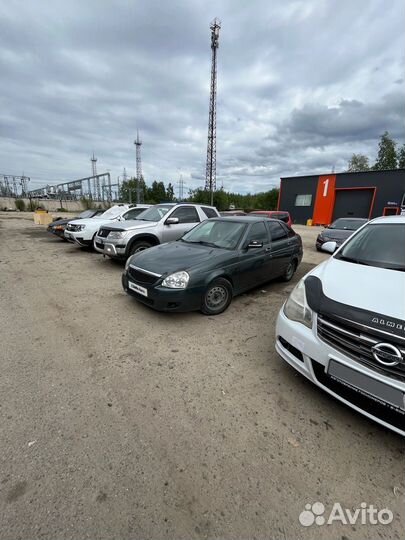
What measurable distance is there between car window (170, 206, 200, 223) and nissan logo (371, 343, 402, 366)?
582 centimetres

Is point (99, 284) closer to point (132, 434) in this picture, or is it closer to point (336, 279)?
point (132, 434)

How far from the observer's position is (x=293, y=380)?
7.89 feet

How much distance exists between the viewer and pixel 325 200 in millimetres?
22812

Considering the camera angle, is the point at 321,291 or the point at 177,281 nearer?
the point at 321,291

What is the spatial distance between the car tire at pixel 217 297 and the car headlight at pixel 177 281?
0.36 metres

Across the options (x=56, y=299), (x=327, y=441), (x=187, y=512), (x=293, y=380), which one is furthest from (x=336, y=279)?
(x=56, y=299)

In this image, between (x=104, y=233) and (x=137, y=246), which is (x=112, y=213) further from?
(x=137, y=246)

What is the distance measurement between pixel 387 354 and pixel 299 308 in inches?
29.1

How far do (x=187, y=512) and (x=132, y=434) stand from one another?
2.06ft

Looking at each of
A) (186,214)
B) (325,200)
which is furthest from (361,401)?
(325,200)

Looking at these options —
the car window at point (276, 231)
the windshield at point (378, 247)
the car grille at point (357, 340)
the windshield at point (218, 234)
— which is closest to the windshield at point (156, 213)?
the windshield at point (218, 234)

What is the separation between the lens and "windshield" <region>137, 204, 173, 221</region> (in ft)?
22.6

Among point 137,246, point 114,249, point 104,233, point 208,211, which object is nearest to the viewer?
point 114,249

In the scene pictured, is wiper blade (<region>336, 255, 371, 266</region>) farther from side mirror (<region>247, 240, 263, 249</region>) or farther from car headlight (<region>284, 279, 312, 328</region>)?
side mirror (<region>247, 240, 263, 249</region>)
